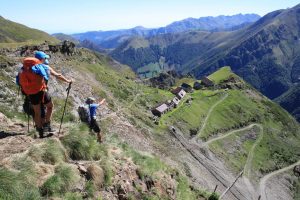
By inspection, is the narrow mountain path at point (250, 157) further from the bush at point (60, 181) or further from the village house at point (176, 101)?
the bush at point (60, 181)

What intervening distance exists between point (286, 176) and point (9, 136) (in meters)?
108

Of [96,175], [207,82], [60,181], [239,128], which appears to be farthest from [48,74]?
[207,82]

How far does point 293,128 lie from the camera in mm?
171625

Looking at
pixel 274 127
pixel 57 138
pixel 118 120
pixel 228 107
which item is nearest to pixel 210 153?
pixel 118 120

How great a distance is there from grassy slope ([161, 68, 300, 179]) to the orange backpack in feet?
283

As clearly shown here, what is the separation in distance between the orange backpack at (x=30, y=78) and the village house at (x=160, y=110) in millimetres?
90630

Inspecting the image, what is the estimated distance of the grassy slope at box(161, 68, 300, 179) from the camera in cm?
11188

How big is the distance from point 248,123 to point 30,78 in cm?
13615

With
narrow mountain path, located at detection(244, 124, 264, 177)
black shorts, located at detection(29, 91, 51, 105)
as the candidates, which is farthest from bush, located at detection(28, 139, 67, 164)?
narrow mountain path, located at detection(244, 124, 264, 177)

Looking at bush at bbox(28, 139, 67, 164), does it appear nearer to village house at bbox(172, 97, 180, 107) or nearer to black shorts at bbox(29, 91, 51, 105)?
black shorts at bbox(29, 91, 51, 105)

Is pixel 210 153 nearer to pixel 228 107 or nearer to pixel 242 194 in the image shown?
pixel 242 194

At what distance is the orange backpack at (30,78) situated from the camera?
16109 millimetres

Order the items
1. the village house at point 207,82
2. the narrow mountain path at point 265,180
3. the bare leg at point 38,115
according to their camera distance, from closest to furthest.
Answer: the bare leg at point 38,115 → the narrow mountain path at point 265,180 → the village house at point 207,82

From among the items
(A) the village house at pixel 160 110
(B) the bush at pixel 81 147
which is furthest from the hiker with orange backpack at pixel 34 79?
(A) the village house at pixel 160 110
